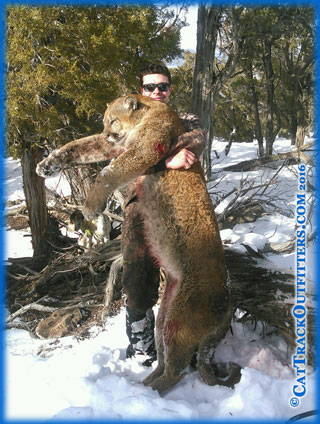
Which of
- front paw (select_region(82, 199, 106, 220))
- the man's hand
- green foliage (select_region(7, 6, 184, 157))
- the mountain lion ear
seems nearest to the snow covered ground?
front paw (select_region(82, 199, 106, 220))

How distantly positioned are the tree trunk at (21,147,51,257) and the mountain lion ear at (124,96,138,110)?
165 inches

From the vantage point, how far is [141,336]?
8.41ft

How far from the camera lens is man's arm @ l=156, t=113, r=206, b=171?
2.03m

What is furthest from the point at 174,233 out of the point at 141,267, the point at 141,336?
the point at 141,336

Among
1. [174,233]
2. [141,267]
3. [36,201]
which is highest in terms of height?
[174,233]

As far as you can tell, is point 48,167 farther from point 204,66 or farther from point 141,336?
point 204,66

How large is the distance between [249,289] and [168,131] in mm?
1569

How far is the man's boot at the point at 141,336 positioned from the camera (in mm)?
2556

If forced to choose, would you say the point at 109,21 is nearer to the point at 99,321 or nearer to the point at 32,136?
the point at 32,136

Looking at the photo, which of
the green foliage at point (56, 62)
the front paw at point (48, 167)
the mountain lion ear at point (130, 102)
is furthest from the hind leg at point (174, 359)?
the green foliage at point (56, 62)

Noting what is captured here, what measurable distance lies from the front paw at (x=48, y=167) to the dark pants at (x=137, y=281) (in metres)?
0.57

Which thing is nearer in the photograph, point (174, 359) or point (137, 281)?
point (174, 359)

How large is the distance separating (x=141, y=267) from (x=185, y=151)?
36.1 inches

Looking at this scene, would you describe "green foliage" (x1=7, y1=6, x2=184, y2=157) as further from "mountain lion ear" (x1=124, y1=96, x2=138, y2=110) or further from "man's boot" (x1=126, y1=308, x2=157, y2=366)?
"man's boot" (x1=126, y1=308, x2=157, y2=366)
